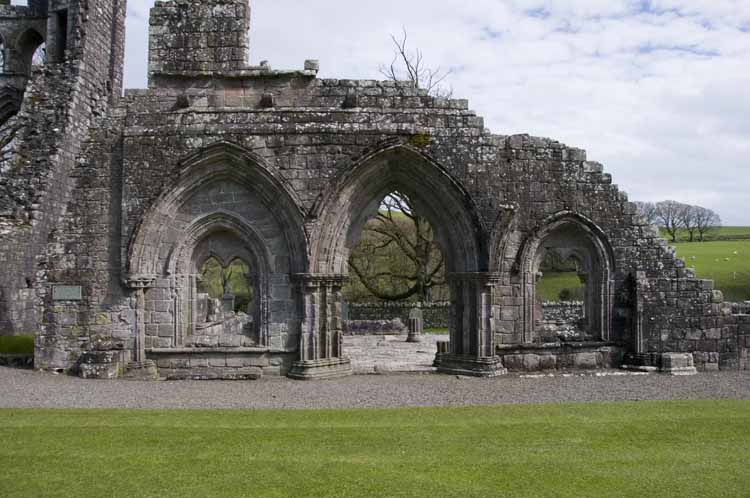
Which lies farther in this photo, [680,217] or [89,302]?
[680,217]

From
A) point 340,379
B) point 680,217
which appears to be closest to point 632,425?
point 340,379

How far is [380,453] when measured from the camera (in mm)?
6016

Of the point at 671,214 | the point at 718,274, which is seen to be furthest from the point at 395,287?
the point at 671,214

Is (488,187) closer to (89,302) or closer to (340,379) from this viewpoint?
(340,379)

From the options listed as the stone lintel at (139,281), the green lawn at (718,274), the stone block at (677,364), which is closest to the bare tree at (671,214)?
the green lawn at (718,274)

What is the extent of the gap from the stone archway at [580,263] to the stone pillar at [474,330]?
67cm

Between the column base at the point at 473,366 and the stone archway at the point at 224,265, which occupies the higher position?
the stone archway at the point at 224,265

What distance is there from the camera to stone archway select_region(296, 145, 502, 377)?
10867mm

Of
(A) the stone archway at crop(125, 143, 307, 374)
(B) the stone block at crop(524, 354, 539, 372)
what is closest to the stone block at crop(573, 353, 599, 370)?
(B) the stone block at crop(524, 354, 539, 372)

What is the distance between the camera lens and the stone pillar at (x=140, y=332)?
1078 centimetres

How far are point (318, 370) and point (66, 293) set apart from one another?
14.8 feet

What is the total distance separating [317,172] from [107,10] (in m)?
8.16

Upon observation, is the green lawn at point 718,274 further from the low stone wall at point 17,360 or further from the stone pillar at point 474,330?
the low stone wall at point 17,360

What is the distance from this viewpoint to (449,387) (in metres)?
9.81
